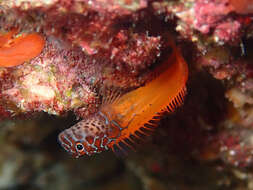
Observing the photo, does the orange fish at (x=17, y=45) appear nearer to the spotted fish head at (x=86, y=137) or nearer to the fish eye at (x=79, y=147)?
the spotted fish head at (x=86, y=137)

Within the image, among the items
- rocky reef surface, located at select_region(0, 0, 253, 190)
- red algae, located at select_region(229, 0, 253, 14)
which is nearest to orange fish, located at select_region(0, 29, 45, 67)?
rocky reef surface, located at select_region(0, 0, 253, 190)

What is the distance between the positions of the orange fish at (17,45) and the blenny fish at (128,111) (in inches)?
33.2

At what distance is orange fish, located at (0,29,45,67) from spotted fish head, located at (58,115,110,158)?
846 mm

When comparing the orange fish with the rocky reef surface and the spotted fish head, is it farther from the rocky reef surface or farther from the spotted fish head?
the spotted fish head

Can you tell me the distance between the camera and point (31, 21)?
223cm

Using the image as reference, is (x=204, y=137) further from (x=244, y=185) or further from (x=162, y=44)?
(x=162, y=44)

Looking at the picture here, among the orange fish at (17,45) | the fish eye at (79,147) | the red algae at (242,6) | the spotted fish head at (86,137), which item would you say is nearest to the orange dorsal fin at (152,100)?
the spotted fish head at (86,137)

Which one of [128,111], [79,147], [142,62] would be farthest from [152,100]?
[79,147]

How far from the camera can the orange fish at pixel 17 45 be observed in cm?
246

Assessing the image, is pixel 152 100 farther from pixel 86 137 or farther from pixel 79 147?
pixel 79 147

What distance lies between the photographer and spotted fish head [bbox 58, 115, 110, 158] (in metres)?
2.58

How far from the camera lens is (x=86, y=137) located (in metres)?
2.60

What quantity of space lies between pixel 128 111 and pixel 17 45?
1.23 meters

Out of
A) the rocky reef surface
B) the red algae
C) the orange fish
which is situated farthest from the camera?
the orange fish
